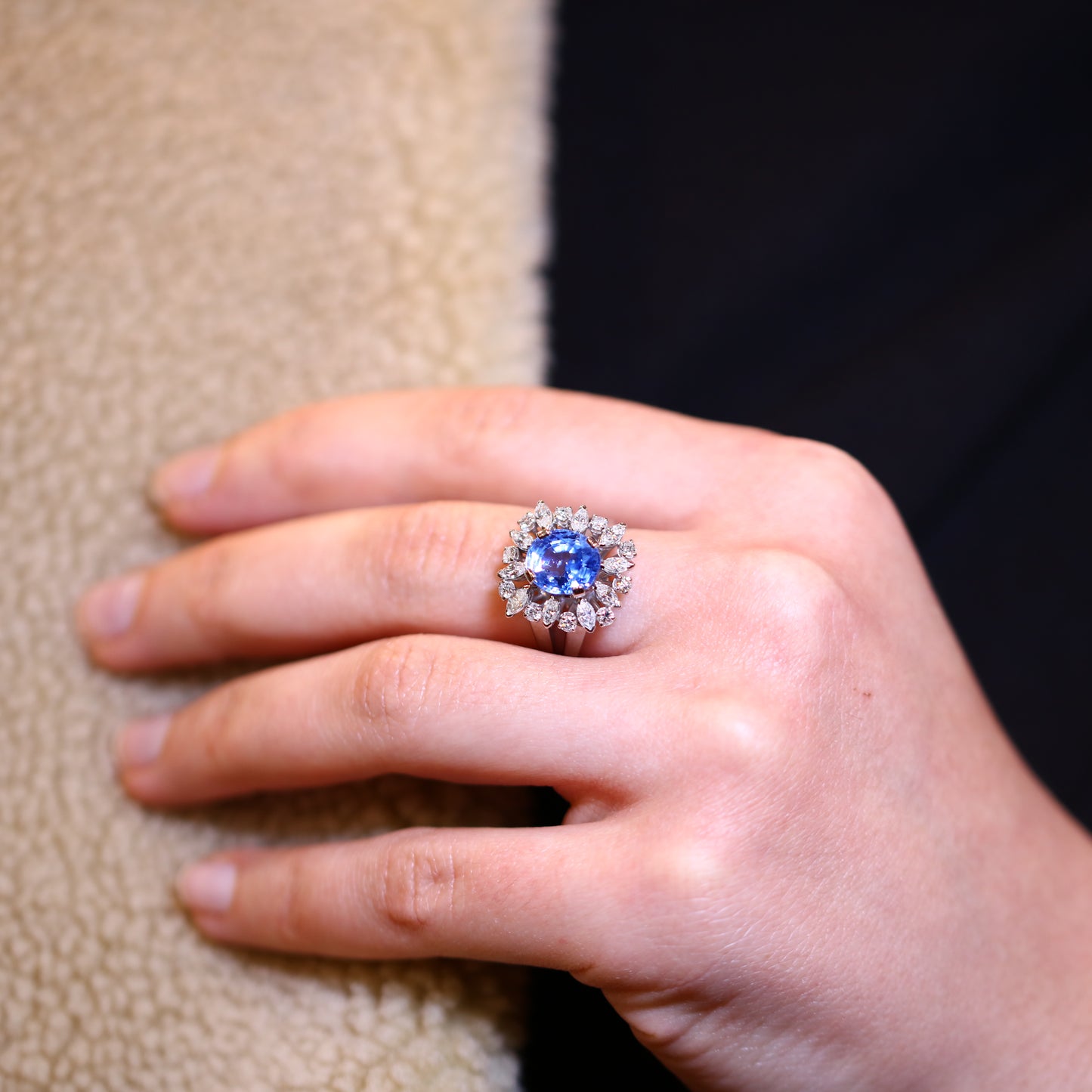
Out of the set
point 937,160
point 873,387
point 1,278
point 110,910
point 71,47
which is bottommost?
point 110,910

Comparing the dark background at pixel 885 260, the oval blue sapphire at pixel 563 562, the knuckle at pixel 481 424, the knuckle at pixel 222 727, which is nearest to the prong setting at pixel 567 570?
the oval blue sapphire at pixel 563 562

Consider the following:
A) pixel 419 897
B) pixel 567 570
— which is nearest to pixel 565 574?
pixel 567 570

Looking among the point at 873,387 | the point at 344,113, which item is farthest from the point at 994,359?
the point at 344,113

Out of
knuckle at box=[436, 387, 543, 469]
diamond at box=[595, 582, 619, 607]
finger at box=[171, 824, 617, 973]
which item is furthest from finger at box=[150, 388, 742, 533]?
finger at box=[171, 824, 617, 973]

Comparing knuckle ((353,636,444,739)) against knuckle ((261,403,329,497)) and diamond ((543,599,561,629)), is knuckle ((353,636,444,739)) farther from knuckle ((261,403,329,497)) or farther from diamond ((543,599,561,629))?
knuckle ((261,403,329,497))

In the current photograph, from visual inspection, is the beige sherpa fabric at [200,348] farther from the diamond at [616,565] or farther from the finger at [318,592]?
the diamond at [616,565]

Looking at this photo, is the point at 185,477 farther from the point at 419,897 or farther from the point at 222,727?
the point at 419,897

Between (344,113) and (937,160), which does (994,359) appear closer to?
(937,160)
